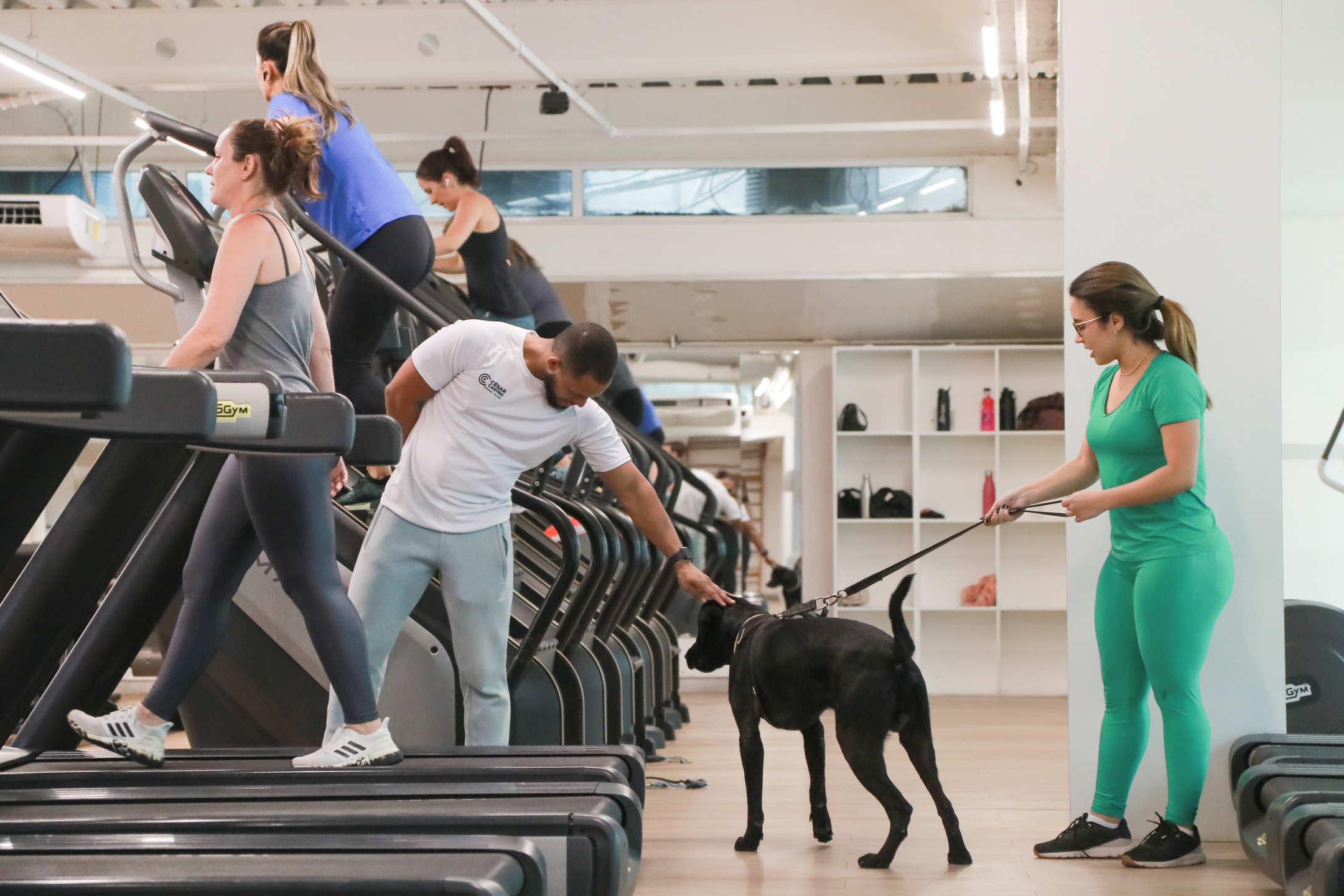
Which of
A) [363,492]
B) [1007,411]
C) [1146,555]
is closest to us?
[1146,555]

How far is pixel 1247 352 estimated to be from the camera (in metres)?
3.64

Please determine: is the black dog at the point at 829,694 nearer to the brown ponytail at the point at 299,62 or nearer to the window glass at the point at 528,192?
the brown ponytail at the point at 299,62

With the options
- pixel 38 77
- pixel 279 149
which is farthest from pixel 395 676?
pixel 38 77

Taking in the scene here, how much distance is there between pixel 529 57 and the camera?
6082 millimetres

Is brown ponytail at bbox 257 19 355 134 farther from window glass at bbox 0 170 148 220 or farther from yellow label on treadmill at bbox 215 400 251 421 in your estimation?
window glass at bbox 0 170 148 220

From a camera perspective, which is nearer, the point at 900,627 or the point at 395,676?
the point at 900,627

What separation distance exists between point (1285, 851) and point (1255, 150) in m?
2.14

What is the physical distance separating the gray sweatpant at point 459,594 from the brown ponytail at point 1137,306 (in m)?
1.70

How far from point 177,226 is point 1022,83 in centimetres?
450

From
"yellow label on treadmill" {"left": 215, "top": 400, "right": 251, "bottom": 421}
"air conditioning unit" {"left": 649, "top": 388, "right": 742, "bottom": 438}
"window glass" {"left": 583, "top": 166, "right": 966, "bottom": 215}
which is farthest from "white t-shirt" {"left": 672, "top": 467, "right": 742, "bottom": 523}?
"yellow label on treadmill" {"left": 215, "top": 400, "right": 251, "bottom": 421}

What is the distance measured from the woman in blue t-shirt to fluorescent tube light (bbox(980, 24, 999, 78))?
2877 millimetres

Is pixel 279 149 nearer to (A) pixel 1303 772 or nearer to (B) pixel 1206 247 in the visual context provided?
(B) pixel 1206 247

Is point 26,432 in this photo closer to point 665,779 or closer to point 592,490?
point 665,779

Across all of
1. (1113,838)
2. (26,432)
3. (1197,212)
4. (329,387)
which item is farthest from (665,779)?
(26,432)
